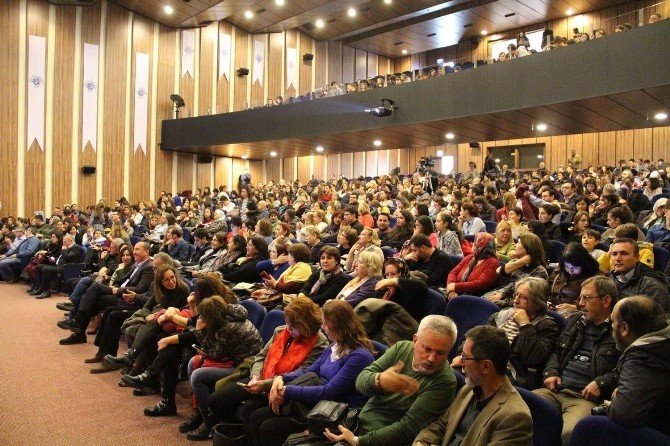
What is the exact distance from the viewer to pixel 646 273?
3.22 meters

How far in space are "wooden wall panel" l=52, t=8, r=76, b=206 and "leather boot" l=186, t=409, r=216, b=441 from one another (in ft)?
42.4

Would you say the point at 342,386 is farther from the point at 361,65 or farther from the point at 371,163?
the point at 361,65

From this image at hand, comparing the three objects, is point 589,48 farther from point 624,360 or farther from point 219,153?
point 219,153

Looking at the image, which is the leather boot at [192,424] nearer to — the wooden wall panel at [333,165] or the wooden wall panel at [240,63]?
the wooden wall panel at [240,63]

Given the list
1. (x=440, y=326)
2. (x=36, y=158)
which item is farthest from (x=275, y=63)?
(x=440, y=326)

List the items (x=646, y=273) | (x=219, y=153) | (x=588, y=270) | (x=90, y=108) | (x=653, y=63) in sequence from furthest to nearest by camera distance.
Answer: (x=219, y=153)
(x=90, y=108)
(x=653, y=63)
(x=588, y=270)
(x=646, y=273)

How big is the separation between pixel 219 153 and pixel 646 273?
1599 cm

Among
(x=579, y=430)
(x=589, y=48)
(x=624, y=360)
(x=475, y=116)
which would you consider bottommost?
(x=579, y=430)

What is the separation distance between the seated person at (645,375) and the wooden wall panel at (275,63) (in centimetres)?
1785

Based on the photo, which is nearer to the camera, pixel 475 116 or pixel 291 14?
pixel 475 116

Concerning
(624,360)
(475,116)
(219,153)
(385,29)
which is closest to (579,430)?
(624,360)

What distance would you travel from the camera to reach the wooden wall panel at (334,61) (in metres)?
20.8

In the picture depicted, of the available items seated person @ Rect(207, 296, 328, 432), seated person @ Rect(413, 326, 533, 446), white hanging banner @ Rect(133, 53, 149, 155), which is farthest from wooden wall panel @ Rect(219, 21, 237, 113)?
seated person @ Rect(413, 326, 533, 446)

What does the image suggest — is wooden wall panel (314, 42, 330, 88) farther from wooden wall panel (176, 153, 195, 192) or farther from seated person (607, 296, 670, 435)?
seated person (607, 296, 670, 435)
